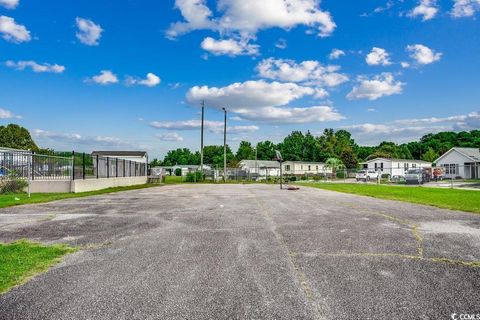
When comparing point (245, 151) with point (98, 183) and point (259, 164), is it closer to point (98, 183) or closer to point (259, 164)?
point (259, 164)

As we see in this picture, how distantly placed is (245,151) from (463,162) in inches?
2954

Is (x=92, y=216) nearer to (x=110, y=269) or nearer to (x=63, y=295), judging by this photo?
(x=110, y=269)

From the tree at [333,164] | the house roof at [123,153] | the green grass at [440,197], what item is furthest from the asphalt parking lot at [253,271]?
the house roof at [123,153]

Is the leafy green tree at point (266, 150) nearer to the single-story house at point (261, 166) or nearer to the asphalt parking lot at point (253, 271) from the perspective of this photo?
the single-story house at point (261, 166)

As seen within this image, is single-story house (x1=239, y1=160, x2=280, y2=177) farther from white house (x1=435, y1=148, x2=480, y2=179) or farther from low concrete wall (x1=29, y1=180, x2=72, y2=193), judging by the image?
low concrete wall (x1=29, y1=180, x2=72, y2=193)

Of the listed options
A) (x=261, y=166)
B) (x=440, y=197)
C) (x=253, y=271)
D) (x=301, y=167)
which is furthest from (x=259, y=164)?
(x=253, y=271)

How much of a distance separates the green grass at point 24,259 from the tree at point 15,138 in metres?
64.6

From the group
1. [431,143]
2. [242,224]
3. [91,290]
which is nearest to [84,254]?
[91,290]

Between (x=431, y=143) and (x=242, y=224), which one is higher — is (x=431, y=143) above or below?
above

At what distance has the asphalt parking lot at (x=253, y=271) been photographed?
12.5ft

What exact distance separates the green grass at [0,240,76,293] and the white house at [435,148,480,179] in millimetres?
58033

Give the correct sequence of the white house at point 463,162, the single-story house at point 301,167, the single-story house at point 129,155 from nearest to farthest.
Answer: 1. the white house at point 463,162
2. the single-story house at point 129,155
3. the single-story house at point 301,167

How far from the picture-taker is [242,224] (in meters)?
8.98

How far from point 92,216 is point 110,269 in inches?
230
